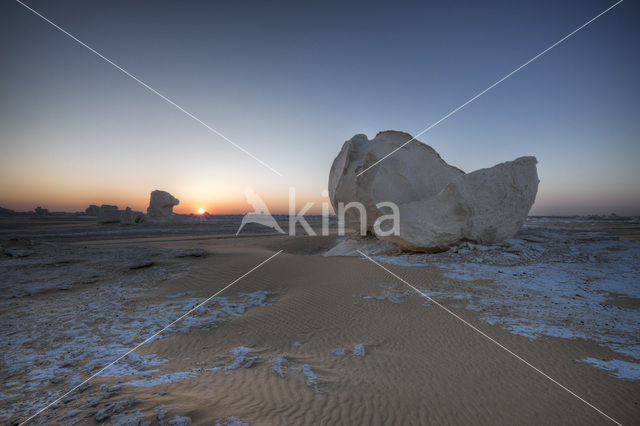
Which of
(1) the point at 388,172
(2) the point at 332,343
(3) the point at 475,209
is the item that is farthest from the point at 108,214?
(3) the point at 475,209

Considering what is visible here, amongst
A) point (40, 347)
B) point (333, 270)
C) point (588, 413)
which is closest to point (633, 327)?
point (588, 413)

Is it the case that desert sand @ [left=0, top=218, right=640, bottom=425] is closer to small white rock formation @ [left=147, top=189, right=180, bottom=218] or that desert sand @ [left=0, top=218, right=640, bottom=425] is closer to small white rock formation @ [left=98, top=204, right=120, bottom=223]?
small white rock formation @ [left=98, top=204, right=120, bottom=223]

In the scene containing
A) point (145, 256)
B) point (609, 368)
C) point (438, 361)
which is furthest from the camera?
point (145, 256)

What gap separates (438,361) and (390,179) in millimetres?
9714

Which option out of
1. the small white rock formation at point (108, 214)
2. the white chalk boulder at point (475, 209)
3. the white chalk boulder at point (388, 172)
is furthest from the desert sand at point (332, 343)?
the small white rock formation at point (108, 214)

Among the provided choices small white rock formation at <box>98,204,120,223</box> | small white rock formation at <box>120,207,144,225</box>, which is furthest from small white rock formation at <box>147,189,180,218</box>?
small white rock formation at <box>120,207,144,225</box>

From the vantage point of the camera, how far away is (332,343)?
4938 mm

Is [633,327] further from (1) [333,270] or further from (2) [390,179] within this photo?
(2) [390,179]

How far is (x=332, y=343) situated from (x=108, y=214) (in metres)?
39.6

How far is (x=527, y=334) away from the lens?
189 inches

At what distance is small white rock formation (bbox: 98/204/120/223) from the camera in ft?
109

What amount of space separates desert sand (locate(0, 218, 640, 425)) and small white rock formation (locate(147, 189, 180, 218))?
3303 cm

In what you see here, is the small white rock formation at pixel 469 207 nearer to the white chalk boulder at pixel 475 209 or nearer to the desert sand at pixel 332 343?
the white chalk boulder at pixel 475 209

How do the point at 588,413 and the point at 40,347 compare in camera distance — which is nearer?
the point at 588,413
